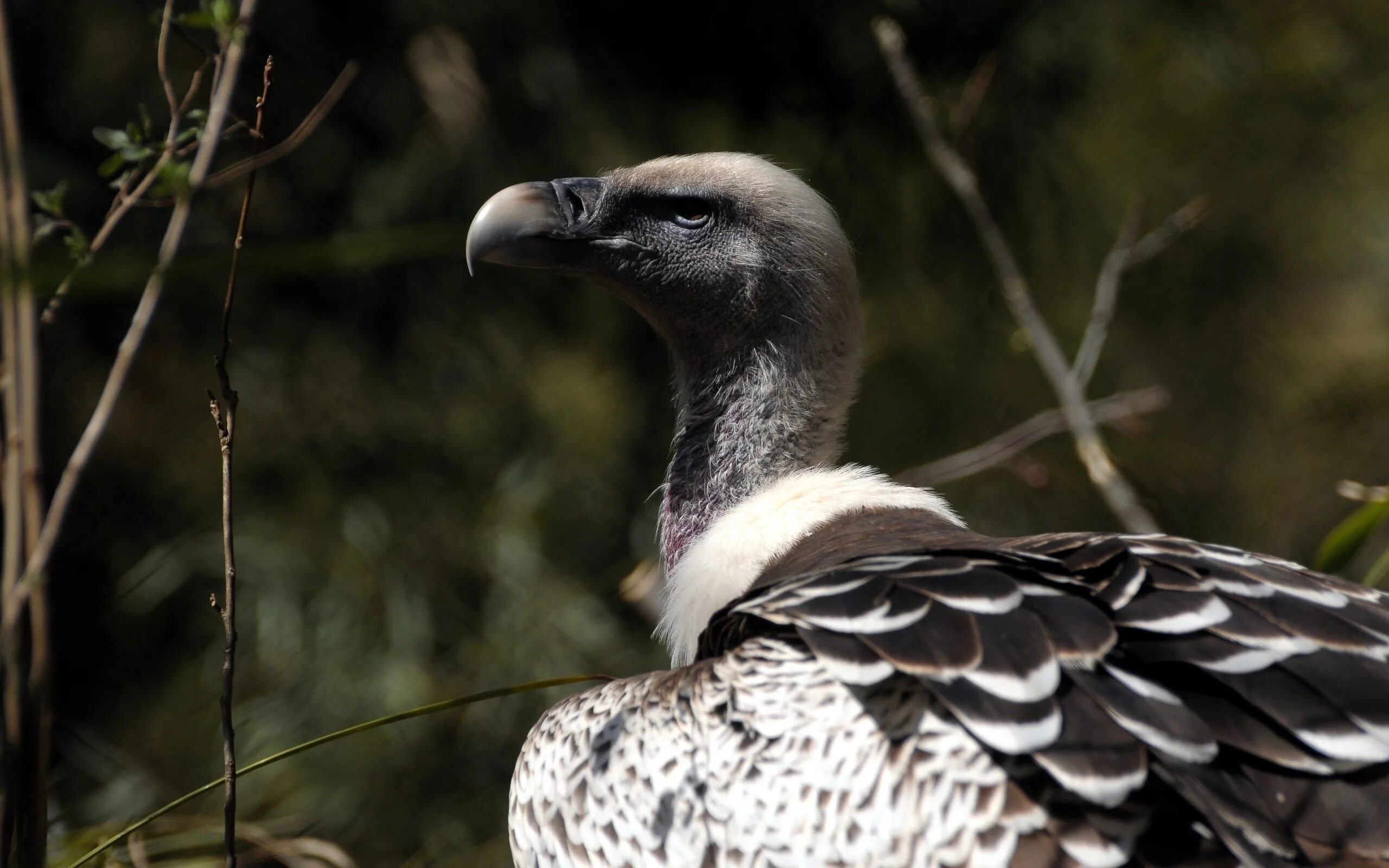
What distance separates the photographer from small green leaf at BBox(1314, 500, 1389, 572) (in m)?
3.04

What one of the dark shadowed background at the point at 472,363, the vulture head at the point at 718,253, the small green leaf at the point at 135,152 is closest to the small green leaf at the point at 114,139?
the small green leaf at the point at 135,152

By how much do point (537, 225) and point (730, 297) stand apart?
45 cm

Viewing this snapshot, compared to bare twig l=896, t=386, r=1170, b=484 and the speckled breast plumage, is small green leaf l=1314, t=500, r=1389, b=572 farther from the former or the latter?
the speckled breast plumage

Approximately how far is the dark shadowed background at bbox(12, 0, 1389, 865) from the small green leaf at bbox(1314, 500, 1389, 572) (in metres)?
2.21

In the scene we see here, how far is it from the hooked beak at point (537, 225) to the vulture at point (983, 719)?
776 mm

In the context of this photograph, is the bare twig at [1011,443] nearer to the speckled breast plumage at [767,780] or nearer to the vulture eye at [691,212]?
the vulture eye at [691,212]

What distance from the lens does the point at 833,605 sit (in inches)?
90.4

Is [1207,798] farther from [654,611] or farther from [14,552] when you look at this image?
[654,611]

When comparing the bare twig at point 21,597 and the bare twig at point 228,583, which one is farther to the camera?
the bare twig at point 228,583

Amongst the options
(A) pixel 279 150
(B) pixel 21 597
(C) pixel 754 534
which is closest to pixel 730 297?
(C) pixel 754 534

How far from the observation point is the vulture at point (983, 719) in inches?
78.2

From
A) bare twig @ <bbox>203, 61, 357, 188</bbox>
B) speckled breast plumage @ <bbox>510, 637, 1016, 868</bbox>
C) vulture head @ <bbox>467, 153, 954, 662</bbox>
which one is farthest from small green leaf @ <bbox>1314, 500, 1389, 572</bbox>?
bare twig @ <bbox>203, 61, 357, 188</bbox>

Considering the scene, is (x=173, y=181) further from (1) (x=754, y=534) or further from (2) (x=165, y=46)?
(1) (x=754, y=534)

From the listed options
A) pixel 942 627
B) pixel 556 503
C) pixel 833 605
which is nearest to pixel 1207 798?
pixel 942 627
